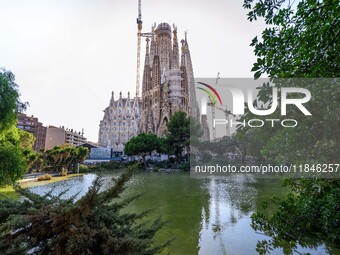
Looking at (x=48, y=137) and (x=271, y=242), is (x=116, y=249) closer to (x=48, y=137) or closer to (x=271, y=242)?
(x=271, y=242)

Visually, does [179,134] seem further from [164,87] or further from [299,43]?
[299,43]

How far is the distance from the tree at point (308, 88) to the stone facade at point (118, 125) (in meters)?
72.6

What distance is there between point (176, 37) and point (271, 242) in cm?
8752

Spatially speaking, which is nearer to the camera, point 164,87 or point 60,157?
point 60,157

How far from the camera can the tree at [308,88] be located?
3.53 meters

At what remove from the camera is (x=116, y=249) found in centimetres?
221

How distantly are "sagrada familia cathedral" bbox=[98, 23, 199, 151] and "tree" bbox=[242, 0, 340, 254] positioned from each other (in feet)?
184

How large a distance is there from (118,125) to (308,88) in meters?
78.4

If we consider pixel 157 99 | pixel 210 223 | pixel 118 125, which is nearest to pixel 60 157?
pixel 210 223

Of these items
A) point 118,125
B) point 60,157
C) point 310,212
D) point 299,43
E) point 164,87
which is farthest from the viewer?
point 118,125

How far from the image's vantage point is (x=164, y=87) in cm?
6488

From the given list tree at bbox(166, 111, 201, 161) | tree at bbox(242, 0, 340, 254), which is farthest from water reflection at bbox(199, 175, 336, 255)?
tree at bbox(166, 111, 201, 161)

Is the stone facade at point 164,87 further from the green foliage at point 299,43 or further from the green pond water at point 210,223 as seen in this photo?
the green foliage at point 299,43

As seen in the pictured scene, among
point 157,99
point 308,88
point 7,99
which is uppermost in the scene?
point 157,99
